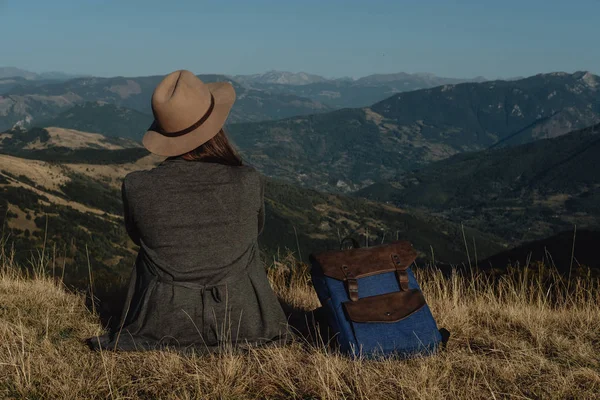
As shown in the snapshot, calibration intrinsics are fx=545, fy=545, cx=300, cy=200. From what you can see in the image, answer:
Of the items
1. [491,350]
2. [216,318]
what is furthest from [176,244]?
[491,350]

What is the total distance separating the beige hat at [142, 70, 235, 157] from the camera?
4.59 meters

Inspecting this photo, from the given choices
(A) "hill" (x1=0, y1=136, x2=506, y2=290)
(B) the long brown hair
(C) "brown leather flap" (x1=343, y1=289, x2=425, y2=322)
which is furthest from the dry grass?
(B) the long brown hair

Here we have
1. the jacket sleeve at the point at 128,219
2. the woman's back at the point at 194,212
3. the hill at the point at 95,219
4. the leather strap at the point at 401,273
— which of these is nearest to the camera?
the woman's back at the point at 194,212

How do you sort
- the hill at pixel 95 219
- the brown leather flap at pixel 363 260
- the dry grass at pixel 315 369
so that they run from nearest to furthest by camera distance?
the dry grass at pixel 315 369, the brown leather flap at pixel 363 260, the hill at pixel 95 219

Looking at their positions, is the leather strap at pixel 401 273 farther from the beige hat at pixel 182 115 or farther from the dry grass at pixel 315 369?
the beige hat at pixel 182 115

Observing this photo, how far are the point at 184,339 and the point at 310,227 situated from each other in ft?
578

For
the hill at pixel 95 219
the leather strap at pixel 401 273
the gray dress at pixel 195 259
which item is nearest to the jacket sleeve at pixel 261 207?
the gray dress at pixel 195 259

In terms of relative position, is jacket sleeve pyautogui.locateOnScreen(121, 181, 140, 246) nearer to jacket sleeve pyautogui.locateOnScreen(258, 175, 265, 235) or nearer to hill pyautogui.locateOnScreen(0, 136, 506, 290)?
jacket sleeve pyautogui.locateOnScreen(258, 175, 265, 235)

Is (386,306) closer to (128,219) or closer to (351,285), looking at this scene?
(351,285)

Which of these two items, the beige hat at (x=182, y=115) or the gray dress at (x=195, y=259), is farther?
the gray dress at (x=195, y=259)

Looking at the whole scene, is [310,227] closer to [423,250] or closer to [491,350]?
[423,250]

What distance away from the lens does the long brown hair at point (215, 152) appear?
15.7ft

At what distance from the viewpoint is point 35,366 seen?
14.0 feet

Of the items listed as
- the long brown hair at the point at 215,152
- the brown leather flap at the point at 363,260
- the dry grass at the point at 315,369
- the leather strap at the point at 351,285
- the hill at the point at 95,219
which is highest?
the long brown hair at the point at 215,152
